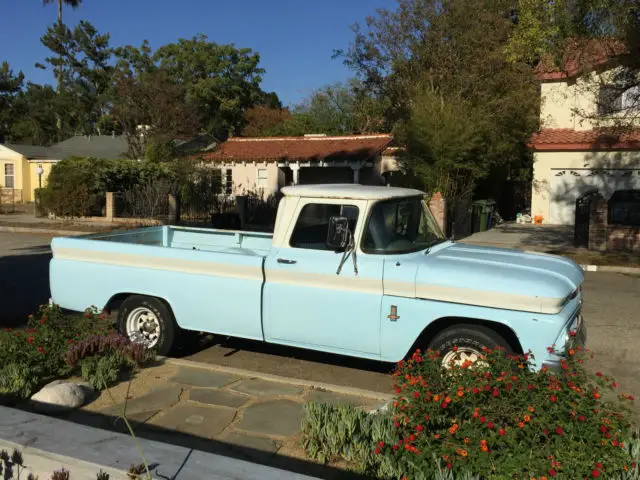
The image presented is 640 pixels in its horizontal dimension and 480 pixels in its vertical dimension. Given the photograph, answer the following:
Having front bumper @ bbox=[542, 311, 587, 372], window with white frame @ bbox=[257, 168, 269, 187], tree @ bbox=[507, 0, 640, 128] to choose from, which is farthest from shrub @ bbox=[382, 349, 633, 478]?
window with white frame @ bbox=[257, 168, 269, 187]

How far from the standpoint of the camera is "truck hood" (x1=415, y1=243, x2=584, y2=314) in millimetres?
4809

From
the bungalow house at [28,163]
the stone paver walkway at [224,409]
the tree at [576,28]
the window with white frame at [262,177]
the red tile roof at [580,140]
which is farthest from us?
the bungalow house at [28,163]

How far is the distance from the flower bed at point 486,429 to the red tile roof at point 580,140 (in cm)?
2150

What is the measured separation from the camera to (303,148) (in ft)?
105

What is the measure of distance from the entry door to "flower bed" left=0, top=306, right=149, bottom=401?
1.36m

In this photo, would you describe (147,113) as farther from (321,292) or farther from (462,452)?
(462,452)

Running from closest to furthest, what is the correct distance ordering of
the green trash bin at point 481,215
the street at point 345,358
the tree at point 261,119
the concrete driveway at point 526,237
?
the street at point 345,358, the concrete driveway at point 526,237, the green trash bin at point 481,215, the tree at point 261,119

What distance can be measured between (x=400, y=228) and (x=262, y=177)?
27143mm

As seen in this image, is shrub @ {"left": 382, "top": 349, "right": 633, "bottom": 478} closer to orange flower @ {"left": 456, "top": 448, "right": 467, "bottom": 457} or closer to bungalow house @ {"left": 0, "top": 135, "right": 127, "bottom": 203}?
orange flower @ {"left": 456, "top": 448, "right": 467, "bottom": 457}

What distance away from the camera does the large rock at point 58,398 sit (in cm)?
461

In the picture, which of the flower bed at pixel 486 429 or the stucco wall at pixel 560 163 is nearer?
the flower bed at pixel 486 429

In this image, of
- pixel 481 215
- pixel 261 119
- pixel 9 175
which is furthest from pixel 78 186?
pixel 261 119

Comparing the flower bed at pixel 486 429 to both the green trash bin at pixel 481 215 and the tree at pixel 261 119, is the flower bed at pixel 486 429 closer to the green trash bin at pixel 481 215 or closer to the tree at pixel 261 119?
the green trash bin at pixel 481 215

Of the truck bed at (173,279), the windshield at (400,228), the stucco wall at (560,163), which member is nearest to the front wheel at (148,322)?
the truck bed at (173,279)
